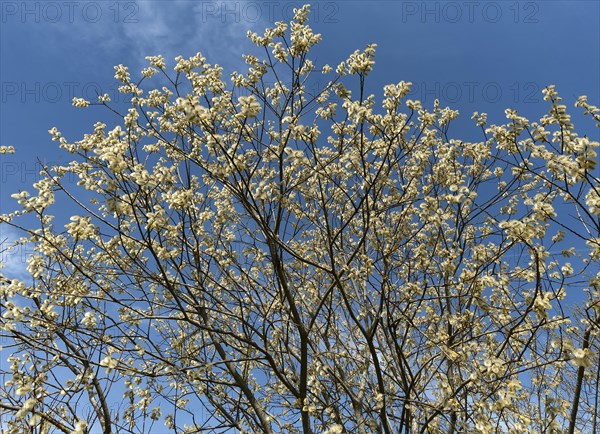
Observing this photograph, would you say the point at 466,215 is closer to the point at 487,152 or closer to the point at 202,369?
the point at 487,152

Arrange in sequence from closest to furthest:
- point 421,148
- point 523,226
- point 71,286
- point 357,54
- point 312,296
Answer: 1. point 523,226
2. point 357,54
3. point 71,286
4. point 421,148
5. point 312,296

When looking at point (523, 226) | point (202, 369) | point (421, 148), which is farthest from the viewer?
point (421, 148)

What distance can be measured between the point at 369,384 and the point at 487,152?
3.93 metres

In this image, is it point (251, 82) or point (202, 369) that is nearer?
point (202, 369)

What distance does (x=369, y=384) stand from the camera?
6.35 meters

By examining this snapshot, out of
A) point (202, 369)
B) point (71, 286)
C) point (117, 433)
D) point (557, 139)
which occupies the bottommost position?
point (117, 433)

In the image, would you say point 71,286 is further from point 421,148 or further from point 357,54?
point 421,148

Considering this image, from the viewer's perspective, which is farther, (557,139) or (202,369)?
(202,369)

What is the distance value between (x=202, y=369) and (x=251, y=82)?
3.74 meters

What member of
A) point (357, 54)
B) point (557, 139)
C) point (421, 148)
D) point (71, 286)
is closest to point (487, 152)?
→ point (421, 148)

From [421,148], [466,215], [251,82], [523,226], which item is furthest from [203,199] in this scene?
[523,226]

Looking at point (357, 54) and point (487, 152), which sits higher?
point (487, 152)

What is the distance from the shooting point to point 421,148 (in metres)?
6.08

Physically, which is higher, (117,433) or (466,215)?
(466,215)
